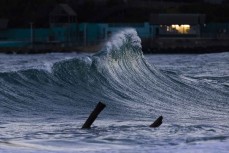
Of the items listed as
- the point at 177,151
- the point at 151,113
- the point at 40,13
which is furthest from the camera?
the point at 40,13

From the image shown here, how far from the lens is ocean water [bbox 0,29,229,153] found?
10836mm

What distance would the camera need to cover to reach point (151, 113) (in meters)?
15.7

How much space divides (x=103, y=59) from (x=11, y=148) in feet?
39.0

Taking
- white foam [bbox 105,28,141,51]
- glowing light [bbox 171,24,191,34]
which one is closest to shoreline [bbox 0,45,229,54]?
glowing light [bbox 171,24,191,34]

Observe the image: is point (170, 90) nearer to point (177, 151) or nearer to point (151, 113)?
point (151, 113)

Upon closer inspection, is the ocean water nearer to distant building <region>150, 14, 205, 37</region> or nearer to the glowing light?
Result: distant building <region>150, 14, 205, 37</region>

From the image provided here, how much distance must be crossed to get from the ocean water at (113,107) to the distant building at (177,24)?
1515 inches

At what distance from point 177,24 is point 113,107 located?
51.3 meters

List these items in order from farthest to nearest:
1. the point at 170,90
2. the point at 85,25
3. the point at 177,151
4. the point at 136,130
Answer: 1. the point at 85,25
2. the point at 170,90
3. the point at 136,130
4. the point at 177,151

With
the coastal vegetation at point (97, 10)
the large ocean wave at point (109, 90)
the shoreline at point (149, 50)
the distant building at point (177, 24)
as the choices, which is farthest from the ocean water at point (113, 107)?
the coastal vegetation at point (97, 10)

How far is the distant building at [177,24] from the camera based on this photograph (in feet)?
217

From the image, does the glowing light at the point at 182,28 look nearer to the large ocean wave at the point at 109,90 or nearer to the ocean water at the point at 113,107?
the ocean water at the point at 113,107

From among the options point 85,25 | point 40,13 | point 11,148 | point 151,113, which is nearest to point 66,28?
point 85,25

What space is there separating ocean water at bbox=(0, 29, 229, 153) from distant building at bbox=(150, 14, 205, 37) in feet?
126
